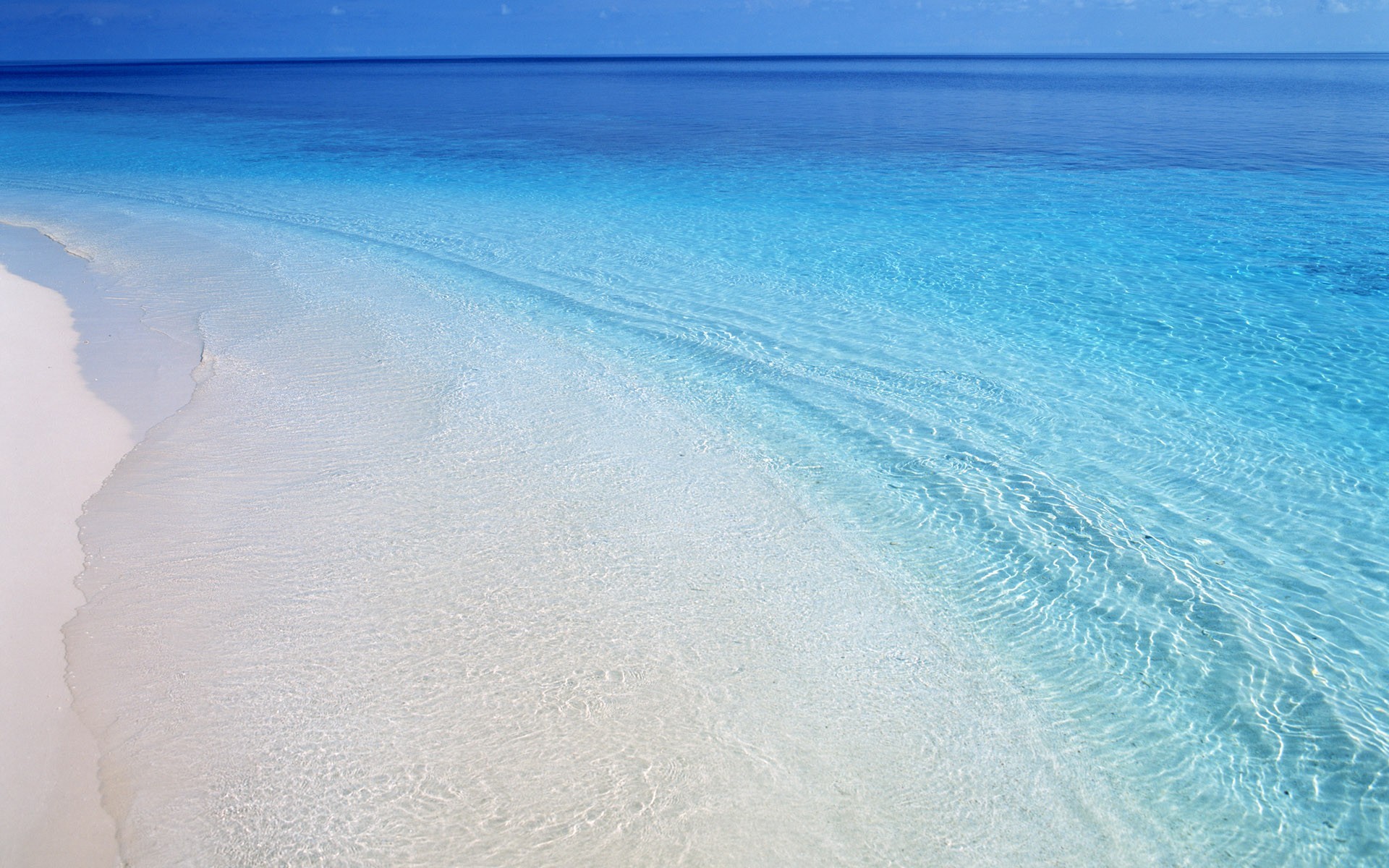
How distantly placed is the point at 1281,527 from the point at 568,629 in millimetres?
3574

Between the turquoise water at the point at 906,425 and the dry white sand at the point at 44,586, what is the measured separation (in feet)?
0.44

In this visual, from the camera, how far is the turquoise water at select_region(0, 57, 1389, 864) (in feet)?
10.2

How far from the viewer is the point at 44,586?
3.79 metres

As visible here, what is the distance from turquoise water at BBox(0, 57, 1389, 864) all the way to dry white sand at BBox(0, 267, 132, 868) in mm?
133

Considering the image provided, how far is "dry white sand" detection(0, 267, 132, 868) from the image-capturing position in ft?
8.69

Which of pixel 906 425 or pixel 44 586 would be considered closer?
pixel 44 586

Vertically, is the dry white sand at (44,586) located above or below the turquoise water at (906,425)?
above

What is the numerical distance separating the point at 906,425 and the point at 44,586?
14.8 feet

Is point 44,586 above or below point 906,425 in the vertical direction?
above

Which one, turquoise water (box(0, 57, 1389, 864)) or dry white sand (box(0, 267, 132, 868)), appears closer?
dry white sand (box(0, 267, 132, 868))

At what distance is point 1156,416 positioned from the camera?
5707 millimetres

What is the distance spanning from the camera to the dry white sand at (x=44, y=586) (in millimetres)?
2648

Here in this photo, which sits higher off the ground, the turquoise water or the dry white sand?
the dry white sand

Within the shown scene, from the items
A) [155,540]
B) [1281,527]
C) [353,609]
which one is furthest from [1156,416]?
[155,540]
